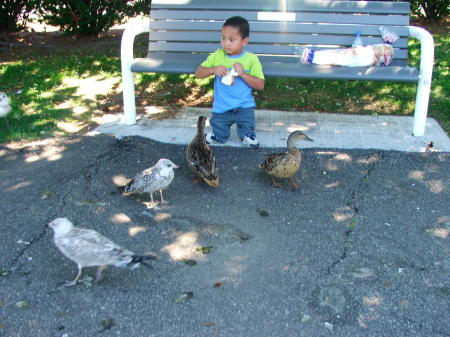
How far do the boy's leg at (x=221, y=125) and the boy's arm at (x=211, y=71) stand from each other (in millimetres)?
515

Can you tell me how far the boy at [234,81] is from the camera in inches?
225

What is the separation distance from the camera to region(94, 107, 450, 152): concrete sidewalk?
6.19 metres

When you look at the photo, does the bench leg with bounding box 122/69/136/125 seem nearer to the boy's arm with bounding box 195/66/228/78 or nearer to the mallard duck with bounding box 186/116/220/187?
the boy's arm with bounding box 195/66/228/78

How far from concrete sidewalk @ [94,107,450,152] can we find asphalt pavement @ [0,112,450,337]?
194mm

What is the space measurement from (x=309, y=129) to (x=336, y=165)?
1.10 meters

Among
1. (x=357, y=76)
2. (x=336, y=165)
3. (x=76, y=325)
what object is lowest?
(x=76, y=325)

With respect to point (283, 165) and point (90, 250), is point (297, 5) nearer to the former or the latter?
point (283, 165)

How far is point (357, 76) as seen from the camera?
5.93 meters

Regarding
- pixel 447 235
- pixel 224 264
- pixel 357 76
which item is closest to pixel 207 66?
pixel 357 76

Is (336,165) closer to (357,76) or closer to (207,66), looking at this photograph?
(357,76)

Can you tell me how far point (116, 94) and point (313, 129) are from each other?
3.20 metres

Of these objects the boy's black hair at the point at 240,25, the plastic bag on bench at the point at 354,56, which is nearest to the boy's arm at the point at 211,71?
the boy's black hair at the point at 240,25

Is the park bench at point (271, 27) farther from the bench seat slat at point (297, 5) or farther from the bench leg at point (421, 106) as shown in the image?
the bench leg at point (421, 106)

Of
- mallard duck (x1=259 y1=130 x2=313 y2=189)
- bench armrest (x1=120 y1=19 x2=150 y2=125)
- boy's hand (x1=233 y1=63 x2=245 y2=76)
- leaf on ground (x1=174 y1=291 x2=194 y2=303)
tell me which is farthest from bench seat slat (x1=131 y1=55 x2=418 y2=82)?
leaf on ground (x1=174 y1=291 x2=194 y2=303)
